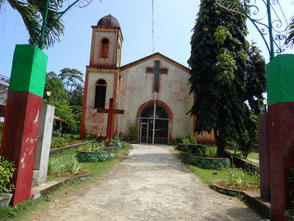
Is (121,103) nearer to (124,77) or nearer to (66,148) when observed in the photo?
(124,77)

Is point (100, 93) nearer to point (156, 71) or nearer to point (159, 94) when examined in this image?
point (159, 94)

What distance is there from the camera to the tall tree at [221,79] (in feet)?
31.1

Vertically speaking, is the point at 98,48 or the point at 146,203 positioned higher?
the point at 98,48

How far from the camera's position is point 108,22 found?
55.6ft

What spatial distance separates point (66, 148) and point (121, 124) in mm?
5871

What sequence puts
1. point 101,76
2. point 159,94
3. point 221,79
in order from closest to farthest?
point 221,79, point 101,76, point 159,94

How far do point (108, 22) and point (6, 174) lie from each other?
16.3m

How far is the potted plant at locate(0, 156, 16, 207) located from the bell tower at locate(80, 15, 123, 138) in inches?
470

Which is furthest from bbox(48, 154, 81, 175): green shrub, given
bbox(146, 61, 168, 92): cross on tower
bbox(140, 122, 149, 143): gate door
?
bbox(146, 61, 168, 92): cross on tower

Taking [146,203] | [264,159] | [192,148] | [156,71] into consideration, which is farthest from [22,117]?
[156,71]

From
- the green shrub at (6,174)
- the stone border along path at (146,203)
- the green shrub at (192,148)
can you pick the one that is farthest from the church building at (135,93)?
the green shrub at (6,174)

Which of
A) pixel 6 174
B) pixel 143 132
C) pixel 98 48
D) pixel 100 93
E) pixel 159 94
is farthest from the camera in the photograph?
pixel 98 48

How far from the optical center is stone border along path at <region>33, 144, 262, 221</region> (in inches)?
130

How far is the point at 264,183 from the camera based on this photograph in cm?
385
